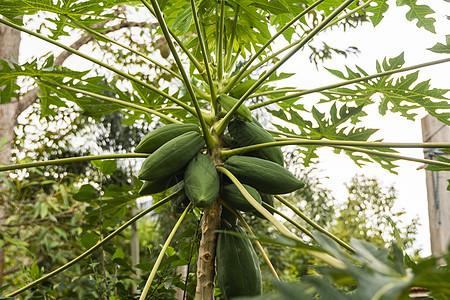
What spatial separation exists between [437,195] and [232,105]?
130 centimetres

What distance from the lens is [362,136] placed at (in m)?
0.97

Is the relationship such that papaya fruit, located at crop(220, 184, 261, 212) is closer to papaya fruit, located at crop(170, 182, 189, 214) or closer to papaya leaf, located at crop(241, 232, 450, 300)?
papaya fruit, located at crop(170, 182, 189, 214)

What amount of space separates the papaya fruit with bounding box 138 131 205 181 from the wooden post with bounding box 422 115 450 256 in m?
1.31

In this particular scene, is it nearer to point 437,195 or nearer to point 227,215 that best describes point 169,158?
point 227,215

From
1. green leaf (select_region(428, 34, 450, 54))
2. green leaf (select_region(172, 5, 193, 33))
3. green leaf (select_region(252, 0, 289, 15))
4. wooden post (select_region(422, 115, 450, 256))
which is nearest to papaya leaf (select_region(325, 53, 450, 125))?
green leaf (select_region(428, 34, 450, 54))

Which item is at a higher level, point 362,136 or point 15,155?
point 15,155

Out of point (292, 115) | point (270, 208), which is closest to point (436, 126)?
point (292, 115)

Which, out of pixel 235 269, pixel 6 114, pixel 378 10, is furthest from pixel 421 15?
pixel 6 114

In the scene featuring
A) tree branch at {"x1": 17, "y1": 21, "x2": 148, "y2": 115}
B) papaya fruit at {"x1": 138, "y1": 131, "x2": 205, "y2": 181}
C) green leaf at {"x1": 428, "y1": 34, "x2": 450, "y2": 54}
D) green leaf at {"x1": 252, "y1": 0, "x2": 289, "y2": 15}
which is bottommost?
papaya fruit at {"x1": 138, "y1": 131, "x2": 205, "y2": 181}

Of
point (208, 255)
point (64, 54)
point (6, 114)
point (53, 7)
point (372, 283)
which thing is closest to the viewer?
point (372, 283)

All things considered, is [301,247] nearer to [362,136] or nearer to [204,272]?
[204,272]

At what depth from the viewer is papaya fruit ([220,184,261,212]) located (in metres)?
0.79

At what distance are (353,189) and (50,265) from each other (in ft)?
13.1

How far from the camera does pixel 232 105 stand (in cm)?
88
